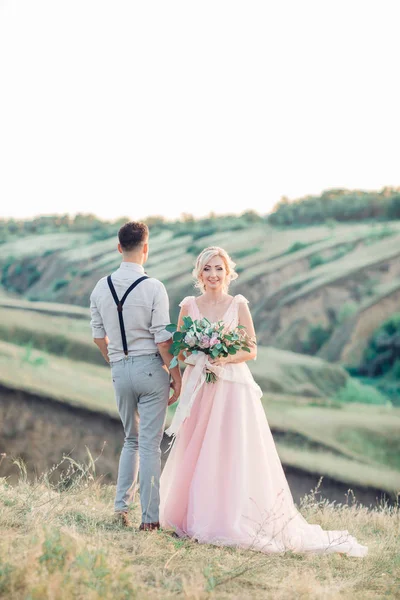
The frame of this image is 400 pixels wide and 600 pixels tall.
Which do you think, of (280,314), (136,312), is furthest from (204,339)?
(280,314)

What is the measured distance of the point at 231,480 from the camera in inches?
251

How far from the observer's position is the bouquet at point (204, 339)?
6.05 meters

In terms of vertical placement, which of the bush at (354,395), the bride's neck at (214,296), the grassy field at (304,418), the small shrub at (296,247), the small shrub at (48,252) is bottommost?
the bush at (354,395)

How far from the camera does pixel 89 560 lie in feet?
15.0

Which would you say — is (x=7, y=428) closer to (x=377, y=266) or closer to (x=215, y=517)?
(x=215, y=517)

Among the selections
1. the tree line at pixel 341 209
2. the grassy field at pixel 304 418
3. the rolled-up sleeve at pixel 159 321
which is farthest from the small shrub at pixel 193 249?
the rolled-up sleeve at pixel 159 321

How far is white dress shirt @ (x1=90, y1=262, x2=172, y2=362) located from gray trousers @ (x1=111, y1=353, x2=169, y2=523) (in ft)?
0.36

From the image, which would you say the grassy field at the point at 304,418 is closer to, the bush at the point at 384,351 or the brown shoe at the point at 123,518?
the brown shoe at the point at 123,518

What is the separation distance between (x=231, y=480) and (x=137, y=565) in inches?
54.8

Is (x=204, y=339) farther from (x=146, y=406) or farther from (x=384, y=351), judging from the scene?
(x=384, y=351)

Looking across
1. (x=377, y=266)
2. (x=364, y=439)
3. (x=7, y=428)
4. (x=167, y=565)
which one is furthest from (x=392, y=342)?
(x=167, y=565)

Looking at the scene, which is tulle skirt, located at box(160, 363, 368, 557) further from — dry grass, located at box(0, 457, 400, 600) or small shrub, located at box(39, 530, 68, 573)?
small shrub, located at box(39, 530, 68, 573)

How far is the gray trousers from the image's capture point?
6.01m

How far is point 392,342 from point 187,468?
3661cm
